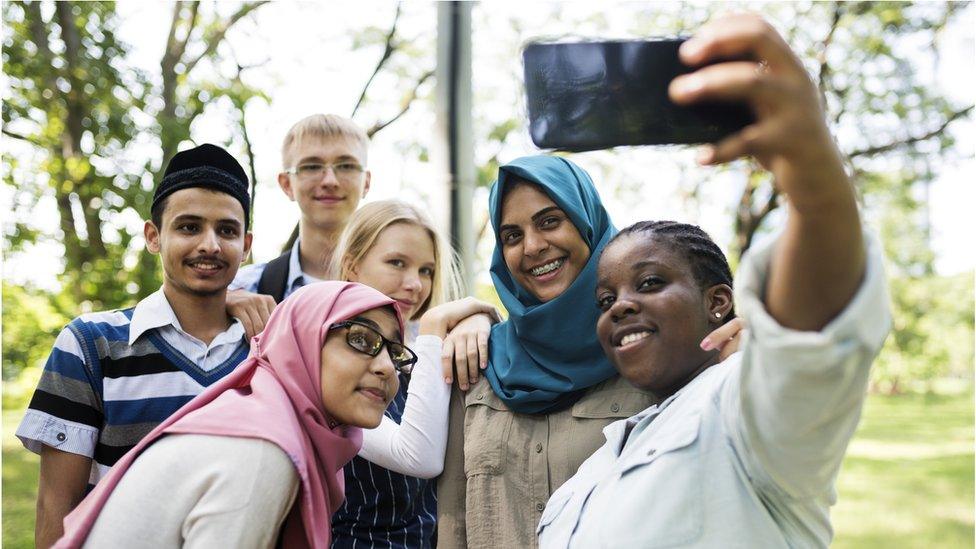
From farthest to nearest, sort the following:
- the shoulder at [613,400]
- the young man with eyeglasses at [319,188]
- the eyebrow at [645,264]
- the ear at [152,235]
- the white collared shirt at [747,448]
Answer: the young man with eyeglasses at [319,188] < the ear at [152,235] < the shoulder at [613,400] < the eyebrow at [645,264] < the white collared shirt at [747,448]

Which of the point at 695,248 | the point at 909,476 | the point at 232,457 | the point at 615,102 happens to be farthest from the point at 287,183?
the point at 909,476

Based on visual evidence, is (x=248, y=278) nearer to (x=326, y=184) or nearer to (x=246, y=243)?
(x=326, y=184)

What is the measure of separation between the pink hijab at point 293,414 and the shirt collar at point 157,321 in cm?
60

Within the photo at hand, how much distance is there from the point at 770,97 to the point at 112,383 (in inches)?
88.1

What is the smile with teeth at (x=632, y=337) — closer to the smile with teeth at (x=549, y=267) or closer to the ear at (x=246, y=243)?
the smile with teeth at (x=549, y=267)

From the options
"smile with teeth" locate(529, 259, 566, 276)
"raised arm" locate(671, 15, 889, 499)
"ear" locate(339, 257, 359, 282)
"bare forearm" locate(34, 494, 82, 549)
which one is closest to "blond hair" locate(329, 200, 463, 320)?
"ear" locate(339, 257, 359, 282)

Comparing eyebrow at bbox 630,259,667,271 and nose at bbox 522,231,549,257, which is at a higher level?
nose at bbox 522,231,549,257

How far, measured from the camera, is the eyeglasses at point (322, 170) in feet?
13.5

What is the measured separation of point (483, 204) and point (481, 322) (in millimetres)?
11090

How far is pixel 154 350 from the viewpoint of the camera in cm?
283

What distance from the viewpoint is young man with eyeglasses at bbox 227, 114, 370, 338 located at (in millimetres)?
4031

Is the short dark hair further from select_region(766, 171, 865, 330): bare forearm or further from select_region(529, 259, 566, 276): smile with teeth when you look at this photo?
select_region(766, 171, 865, 330): bare forearm

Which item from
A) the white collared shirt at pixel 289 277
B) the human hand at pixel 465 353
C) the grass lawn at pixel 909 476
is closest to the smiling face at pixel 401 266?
the human hand at pixel 465 353

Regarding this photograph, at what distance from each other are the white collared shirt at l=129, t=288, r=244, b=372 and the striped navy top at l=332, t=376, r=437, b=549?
1.87 ft
